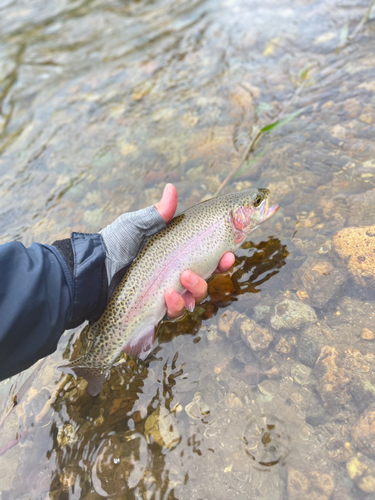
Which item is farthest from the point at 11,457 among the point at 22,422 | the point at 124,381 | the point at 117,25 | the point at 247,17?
the point at 117,25

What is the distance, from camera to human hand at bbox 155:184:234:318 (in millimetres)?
3355

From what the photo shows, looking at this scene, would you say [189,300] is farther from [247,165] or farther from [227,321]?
[247,165]

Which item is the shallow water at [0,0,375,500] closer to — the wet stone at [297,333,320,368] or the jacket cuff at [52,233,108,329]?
the wet stone at [297,333,320,368]

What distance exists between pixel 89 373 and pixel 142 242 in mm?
1322

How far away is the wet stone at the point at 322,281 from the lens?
11.5ft

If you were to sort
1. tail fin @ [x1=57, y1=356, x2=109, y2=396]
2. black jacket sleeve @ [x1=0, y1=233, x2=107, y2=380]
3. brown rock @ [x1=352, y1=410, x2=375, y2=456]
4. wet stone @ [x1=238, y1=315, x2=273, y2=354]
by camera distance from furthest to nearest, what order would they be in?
wet stone @ [x1=238, y1=315, x2=273, y2=354], tail fin @ [x1=57, y1=356, x2=109, y2=396], black jacket sleeve @ [x1=0, y1=233, x2=107, y2=380], brown rock @ [x1=352, y1=410, x2=375, y2=456]

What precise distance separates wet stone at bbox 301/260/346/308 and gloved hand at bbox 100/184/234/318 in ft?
3.51

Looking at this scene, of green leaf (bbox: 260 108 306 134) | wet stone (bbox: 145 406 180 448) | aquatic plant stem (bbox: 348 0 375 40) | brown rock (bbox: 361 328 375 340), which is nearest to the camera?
wet stone (bbox: 145 406 180 448)

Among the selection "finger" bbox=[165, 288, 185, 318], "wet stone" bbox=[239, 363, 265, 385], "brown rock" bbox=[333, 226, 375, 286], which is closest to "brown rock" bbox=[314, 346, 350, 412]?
"wet stone" bbox=[239, 363, 265, 385]

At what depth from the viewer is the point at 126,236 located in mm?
3490

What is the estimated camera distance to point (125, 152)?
6125mm

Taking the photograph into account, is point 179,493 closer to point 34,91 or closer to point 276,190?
point 276,190

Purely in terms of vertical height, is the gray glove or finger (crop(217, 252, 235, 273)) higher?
the gray glove

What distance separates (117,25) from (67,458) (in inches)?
426
